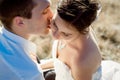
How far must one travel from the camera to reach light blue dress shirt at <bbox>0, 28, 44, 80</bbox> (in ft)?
8.52

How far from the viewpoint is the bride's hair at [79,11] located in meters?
2.76

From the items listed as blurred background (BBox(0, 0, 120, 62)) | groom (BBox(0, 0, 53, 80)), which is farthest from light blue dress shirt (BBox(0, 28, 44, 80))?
blurred background (BBox(0, 0, 120, 62))

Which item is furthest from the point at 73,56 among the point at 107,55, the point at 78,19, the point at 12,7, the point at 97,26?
the point at 97,26

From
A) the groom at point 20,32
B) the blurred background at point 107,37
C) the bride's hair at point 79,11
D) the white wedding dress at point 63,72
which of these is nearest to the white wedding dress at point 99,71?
the white wedding dress at point 63,72

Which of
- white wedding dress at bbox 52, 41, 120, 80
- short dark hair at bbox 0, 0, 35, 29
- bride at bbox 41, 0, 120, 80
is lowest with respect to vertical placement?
white wedding dress at bbox 52, 41, 120, 80

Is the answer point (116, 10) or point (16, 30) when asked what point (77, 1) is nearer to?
point (16, 30)

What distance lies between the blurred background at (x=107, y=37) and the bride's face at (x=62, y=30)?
2065 mm

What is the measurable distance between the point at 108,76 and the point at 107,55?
1923 millimetres

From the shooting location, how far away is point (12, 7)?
283 cm

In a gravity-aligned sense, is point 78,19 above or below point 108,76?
above

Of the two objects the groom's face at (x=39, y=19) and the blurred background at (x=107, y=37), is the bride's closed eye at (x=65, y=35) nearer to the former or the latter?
the groom's face at (x=39, y=19)

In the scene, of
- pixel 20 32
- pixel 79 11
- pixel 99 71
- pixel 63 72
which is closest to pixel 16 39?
pixel 20 32

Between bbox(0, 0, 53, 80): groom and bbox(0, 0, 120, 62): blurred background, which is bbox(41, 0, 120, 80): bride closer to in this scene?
bbox(0, 0, 53, 80): groom

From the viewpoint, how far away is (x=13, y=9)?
9.29 feet
